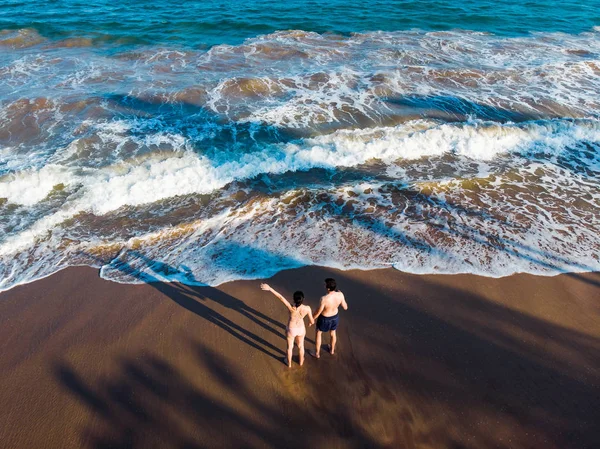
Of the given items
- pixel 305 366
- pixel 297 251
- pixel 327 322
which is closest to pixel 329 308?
pixel 327 322

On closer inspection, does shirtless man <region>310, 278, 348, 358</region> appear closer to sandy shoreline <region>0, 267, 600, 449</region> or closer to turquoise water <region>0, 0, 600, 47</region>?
sandy shoreline <region>0, 267, 600, 449</region>

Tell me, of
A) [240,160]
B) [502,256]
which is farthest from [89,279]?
[502,256]

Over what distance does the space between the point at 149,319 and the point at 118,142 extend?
7.46 meters

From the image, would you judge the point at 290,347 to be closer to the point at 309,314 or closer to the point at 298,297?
the point at 309,314

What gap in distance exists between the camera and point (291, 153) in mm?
11016

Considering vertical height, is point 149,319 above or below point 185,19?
below

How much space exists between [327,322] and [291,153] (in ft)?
22.2

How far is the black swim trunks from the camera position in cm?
521

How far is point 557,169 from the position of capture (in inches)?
406

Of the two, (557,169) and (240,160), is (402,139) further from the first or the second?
(240,160)

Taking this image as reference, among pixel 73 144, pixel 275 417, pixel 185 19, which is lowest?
pixel 275 417

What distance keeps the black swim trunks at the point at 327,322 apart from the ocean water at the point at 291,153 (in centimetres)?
215

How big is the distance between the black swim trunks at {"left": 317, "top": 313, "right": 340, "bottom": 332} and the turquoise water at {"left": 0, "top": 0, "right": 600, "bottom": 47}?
1917cm

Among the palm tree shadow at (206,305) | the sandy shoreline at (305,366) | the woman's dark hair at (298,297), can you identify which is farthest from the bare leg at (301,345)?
the woman's dark hair at (298,297)
